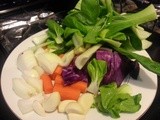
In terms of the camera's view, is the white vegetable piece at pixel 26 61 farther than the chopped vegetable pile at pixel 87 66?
Yes

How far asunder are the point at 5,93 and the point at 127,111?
296 millimetres

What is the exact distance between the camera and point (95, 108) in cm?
75

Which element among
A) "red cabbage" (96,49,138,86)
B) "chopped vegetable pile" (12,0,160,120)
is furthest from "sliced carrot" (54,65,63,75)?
"red cabbage" (96,49,138,86)

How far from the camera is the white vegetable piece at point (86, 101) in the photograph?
2.44 feet

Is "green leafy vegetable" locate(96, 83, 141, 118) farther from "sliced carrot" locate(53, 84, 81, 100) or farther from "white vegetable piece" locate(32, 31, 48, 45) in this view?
"white vegetable piece" locate(32, 31, 48, 45)

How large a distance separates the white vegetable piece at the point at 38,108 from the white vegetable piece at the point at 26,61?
134mm

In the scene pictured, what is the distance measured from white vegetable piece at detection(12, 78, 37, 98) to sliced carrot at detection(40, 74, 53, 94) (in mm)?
27

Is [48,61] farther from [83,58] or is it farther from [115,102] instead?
[115,102]

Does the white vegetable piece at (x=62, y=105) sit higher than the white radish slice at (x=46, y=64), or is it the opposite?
the white radish slice at (x=46, y=64)

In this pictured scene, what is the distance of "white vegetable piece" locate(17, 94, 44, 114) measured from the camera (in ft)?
Result: 2.47

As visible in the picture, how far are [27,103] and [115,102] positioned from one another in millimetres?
201

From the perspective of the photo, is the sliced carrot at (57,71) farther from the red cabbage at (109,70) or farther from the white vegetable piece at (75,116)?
the white vegetable piece at (75,116)

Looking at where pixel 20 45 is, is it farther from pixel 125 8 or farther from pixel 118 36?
pixel 125 8

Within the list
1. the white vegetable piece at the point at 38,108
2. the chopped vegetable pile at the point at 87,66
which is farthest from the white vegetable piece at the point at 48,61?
the white vegetable piece at the point at 38,108
